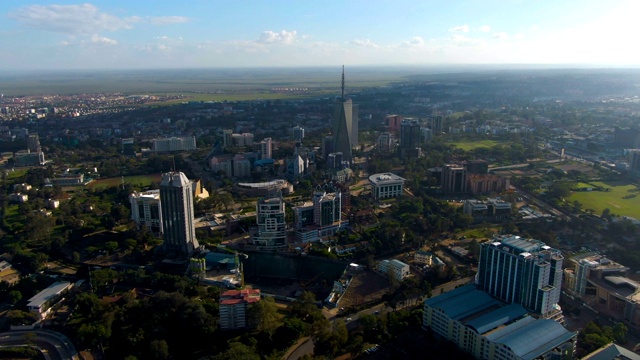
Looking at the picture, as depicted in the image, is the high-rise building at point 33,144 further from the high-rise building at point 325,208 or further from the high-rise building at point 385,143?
the high-rise building at point 325,208

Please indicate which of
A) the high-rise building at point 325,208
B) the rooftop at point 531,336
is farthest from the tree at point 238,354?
the high-rise building at point 325,208

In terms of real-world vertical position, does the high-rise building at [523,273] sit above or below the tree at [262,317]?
above

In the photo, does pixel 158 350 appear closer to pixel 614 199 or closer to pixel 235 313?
pixel 235 313

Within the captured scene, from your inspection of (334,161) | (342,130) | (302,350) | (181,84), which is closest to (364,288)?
(302,350)

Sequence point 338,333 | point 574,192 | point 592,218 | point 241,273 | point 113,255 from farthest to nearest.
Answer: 1. point 574,192
2. point 592,218
3. point 113,255
4. point 241,273
5. point 338,333

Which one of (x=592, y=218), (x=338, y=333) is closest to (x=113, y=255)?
(x=338, y=333)

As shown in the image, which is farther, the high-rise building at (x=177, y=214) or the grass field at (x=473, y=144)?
the grass field at (x=473, y=144)

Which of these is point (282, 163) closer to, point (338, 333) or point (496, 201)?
point (496, 201)
